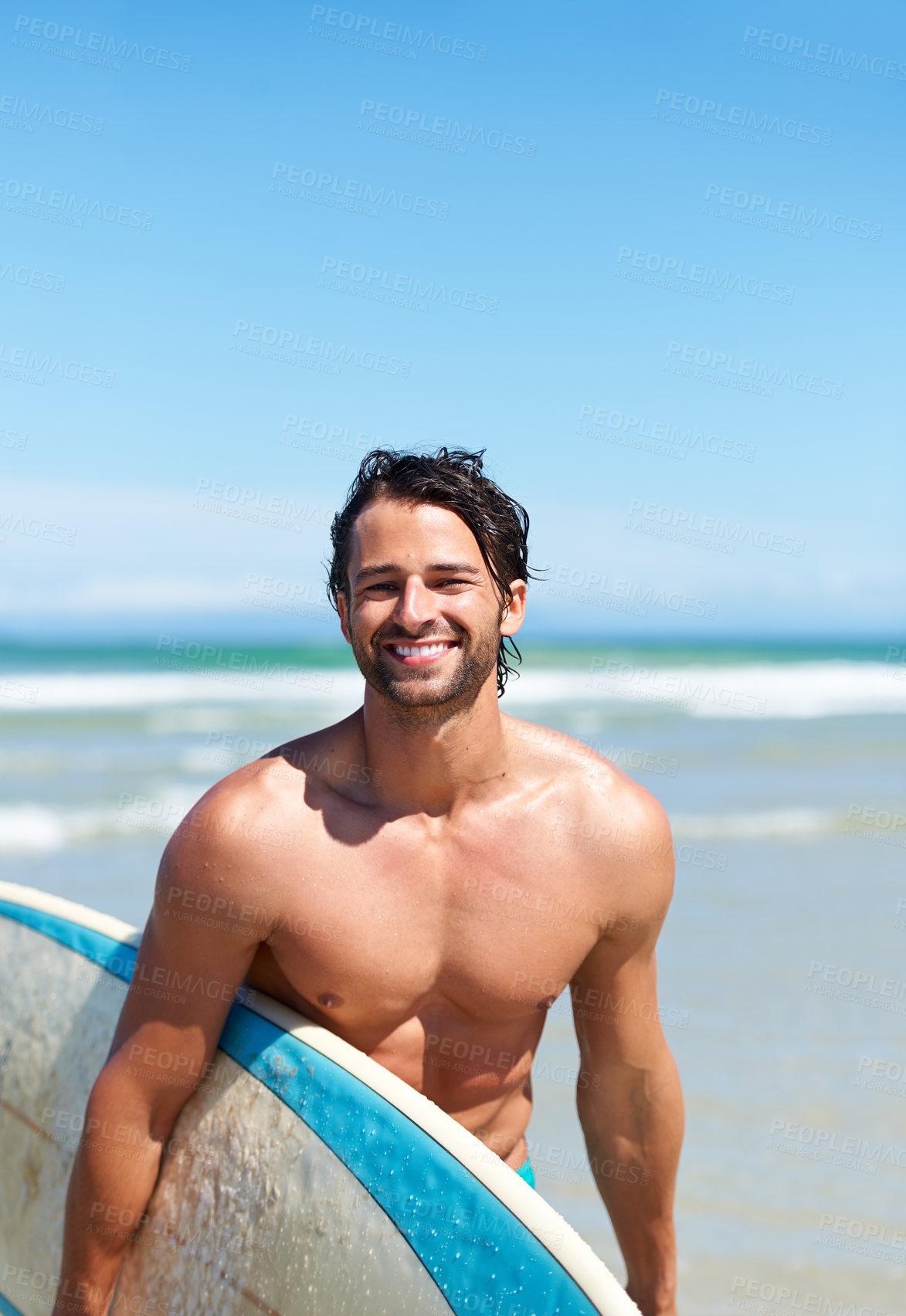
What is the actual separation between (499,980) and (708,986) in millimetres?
3199

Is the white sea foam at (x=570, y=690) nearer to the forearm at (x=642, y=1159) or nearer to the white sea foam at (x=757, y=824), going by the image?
the white sea foam at (x=757, y=824)

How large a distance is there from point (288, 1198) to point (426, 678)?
0.96m

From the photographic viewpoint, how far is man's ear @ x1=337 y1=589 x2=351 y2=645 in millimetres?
2155

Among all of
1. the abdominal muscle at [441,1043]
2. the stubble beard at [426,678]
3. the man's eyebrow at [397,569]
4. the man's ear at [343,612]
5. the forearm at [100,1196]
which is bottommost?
the forearm at [100,1196]

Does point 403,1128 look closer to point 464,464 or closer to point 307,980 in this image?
point 307,980

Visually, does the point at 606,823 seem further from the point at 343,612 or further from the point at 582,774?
the point at 343,612

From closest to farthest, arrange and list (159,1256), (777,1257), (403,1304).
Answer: (403,1304)
(159,1256)
(777,1257)

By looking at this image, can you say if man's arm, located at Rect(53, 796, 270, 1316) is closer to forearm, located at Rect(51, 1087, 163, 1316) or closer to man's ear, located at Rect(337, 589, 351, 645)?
forearm, located at Rect(51, 1087, 163, 1316)

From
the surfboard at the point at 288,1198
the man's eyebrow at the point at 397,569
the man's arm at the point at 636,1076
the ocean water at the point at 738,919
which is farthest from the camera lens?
the ocean water at the point at 738,919

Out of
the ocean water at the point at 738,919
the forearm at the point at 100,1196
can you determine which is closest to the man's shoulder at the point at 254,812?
the forearm at the point at 100,1196

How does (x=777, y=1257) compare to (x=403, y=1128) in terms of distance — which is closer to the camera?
(x=403, y=1128)

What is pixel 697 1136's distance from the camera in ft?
12.6

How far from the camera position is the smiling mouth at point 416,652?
6.50 ft

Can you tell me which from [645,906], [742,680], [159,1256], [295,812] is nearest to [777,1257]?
[645,906]
